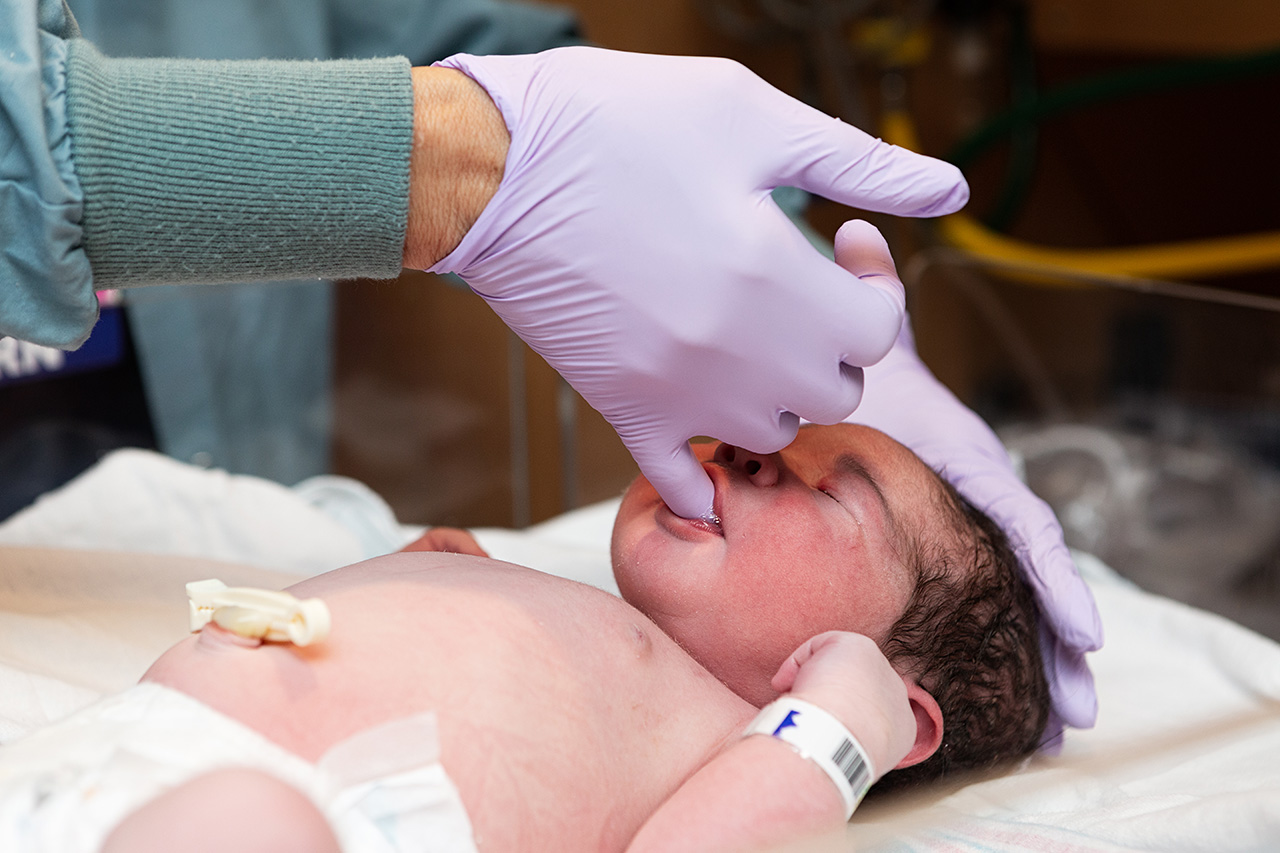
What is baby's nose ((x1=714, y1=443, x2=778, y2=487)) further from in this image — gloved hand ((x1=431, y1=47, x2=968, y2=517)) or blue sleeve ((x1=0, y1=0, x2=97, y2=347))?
blue sleeve ((x1=0, y1=0, x2=97, y2=347))

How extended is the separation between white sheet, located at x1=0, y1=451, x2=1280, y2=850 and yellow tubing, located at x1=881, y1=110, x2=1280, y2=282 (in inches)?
34.0

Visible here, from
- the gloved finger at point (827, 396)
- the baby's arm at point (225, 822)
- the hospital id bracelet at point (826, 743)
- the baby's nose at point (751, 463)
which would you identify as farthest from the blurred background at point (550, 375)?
the baby's arm at point (225, 822)

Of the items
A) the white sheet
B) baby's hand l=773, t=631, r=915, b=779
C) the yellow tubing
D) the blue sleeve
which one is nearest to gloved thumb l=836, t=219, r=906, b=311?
baby's hand l=773, t=631, r=915, b=779

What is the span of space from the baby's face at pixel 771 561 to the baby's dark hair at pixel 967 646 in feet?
0.08

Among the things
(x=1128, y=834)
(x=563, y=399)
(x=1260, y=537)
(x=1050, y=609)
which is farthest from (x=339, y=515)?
(x=1260, y=537)

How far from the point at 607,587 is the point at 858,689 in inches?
13.3

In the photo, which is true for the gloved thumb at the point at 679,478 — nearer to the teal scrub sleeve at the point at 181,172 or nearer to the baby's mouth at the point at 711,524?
the baby's mouth at the point at 711,524

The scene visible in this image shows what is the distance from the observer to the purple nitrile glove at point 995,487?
0.97 metres

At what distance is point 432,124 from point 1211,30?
2149 mm

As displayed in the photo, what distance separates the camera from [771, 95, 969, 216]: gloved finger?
78 cm

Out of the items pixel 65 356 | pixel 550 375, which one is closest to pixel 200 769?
pixel 65 356

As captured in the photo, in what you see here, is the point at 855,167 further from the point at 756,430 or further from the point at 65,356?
the point at 65,356

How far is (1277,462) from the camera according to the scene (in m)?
1.66

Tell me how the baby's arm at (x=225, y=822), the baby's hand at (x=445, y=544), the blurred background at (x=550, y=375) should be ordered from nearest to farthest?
the baby's arm at (x=225, y=822)
the baby's hand at (x=445, y=544)
the blurred background at (x=550, y=375)
